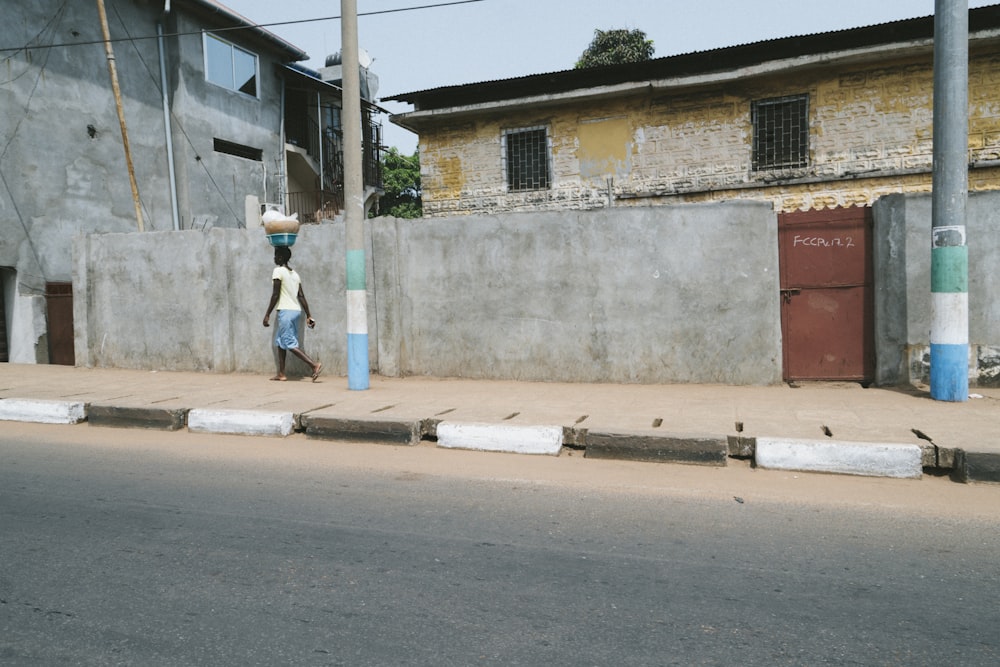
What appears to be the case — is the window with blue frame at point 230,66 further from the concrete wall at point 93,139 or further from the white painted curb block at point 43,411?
the white painted curb block at point 43,411

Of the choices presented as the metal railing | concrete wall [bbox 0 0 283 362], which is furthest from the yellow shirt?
the metal railing

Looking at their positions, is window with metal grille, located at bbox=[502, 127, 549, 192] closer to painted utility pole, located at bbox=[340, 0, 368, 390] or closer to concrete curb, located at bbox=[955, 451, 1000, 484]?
painted utility pole, located at bbox=[340, 0, 368, 390]

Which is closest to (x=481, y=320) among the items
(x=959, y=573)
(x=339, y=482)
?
(x=339, y=482)

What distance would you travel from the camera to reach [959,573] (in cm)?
315

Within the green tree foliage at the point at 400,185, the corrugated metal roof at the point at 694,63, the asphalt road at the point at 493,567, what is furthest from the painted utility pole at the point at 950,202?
the green tree foliage at the point at 400,185

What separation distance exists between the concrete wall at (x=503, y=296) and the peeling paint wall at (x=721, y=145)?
20.7 feet

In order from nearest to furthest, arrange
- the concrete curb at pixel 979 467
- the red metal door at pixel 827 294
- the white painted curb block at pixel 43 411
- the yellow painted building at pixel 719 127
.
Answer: the concrete curb at pixel 979 467 → the white painted curb block at pixel 43 411 → the red metal door at pixel 827 294 → the yellow painted building at pixel 719 127

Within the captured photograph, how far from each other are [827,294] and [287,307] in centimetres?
655

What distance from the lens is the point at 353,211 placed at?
27.2ft

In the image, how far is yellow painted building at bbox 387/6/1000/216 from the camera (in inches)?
498

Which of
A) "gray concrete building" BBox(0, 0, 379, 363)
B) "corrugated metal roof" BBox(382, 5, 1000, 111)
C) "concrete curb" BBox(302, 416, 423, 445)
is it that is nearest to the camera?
"concrete curb" BBox(302, 416, 423, 445)

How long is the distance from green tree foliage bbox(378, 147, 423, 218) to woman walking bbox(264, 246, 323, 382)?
2958cm

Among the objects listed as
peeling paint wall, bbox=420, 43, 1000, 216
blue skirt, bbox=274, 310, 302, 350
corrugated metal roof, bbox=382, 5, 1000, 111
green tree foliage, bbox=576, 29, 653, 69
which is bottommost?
blue skirt, bbox=274, 310, 302, 350

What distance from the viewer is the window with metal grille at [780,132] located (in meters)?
13.5
